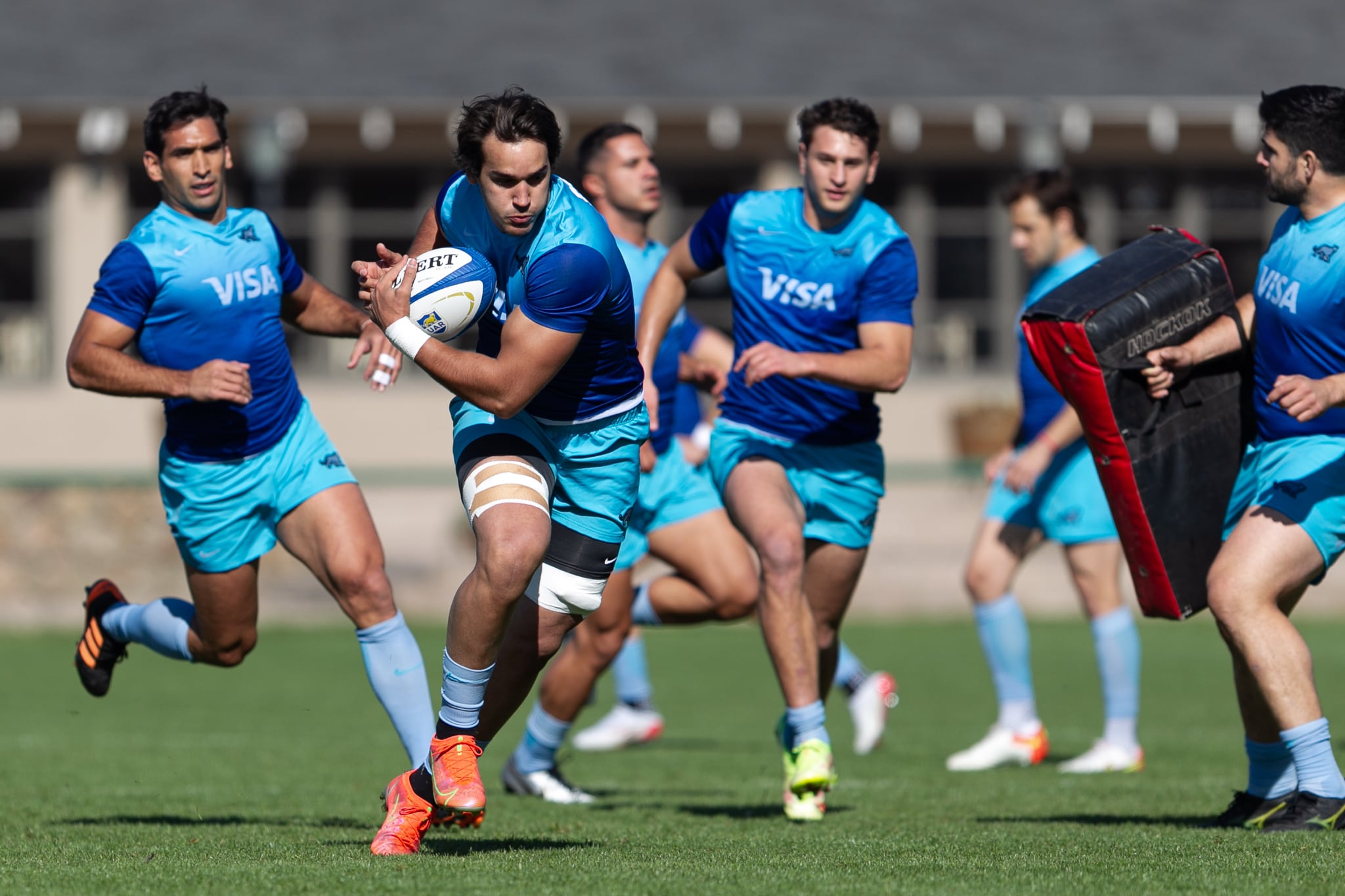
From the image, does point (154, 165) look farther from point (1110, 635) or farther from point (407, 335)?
point (1110, 635)

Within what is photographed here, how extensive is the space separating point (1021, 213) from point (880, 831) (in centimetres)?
387

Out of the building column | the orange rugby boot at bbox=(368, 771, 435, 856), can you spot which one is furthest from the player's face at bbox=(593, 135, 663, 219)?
the building column

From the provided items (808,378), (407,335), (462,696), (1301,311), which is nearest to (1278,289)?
(1301,311)

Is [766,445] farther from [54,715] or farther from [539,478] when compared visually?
[54,715]

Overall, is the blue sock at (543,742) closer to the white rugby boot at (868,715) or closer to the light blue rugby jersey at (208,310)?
the light blue rugby jersey at (208,310)

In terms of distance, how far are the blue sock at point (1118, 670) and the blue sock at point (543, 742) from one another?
2.69 m

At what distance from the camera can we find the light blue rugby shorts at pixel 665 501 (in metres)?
7.70

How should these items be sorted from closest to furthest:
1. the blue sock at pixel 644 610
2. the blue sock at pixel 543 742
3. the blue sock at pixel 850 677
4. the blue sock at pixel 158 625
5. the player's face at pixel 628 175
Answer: the blue sock at pixel 158 625
the blue sock at pixel 543 742
the player's face at pixel 628 175
the blue sock at pixel 644 610
the blue sock at pixel 850 677

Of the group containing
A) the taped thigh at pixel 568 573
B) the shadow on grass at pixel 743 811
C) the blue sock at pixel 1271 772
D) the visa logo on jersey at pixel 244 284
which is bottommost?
the shadow on grass at pixel 743 811

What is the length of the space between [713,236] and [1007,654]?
3.03 metres

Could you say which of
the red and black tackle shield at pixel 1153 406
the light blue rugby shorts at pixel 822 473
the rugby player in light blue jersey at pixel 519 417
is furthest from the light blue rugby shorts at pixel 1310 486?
the rugby player in light blue jersey at pixel 519 417

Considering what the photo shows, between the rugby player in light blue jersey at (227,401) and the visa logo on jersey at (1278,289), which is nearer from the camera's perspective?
the visa logo on jersey at (1278,289)

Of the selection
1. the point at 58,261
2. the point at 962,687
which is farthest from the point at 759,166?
the point at 962,687

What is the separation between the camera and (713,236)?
7008 millimetres
